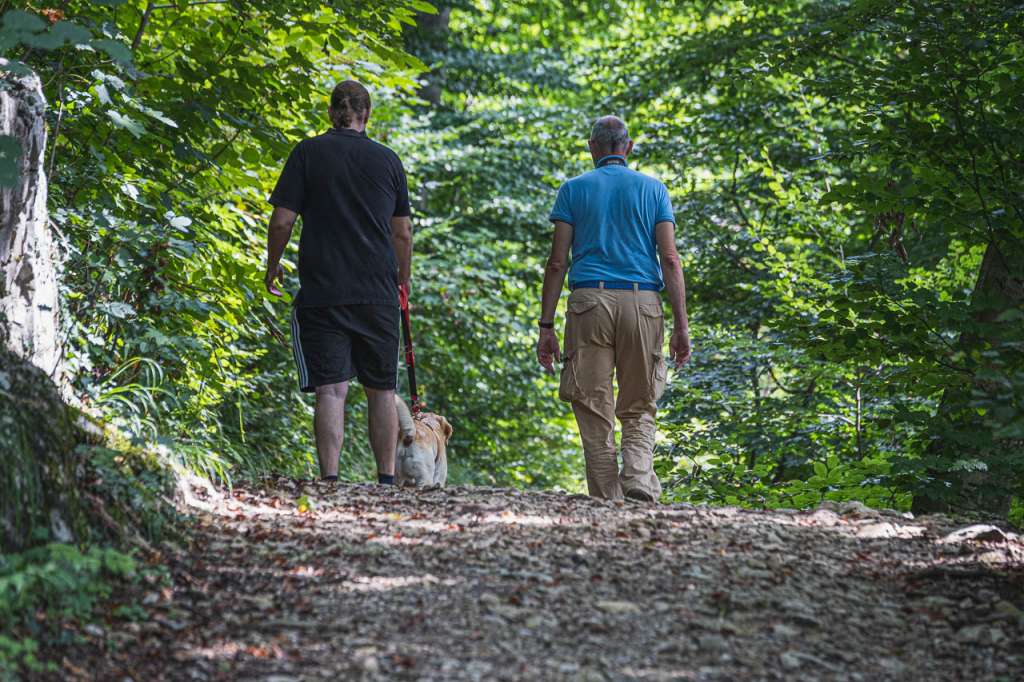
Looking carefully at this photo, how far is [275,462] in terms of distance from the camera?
26.4 ft

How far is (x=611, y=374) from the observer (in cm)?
589

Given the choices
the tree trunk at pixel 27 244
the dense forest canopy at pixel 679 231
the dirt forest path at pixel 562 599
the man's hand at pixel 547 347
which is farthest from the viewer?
the man's hand at pixel 547 347

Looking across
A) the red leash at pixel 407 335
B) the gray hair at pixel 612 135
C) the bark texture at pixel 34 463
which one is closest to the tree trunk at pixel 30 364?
the bark texture at pixel 34 463

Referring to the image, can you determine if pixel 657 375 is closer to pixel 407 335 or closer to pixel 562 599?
pixel 407 335

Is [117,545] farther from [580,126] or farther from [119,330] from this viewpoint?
[580,126]

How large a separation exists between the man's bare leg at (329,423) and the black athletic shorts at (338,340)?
57 millimetres

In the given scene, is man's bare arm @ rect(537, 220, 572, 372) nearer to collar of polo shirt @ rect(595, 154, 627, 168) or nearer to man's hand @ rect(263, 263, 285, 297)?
A: collar of polo shirt @ rect(595, 154, 627, 168)

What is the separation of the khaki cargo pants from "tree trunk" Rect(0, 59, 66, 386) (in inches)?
106

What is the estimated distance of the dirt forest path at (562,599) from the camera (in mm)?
3047

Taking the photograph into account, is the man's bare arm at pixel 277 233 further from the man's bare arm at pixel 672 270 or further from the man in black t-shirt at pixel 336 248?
the man's bare arm at pixel 672 270

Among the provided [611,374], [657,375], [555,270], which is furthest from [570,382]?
[555,270]

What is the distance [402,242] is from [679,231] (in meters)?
5.56

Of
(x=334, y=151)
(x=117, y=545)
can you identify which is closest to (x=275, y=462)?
(x=334, y=151)

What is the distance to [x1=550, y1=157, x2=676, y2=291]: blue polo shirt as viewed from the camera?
576 cm
